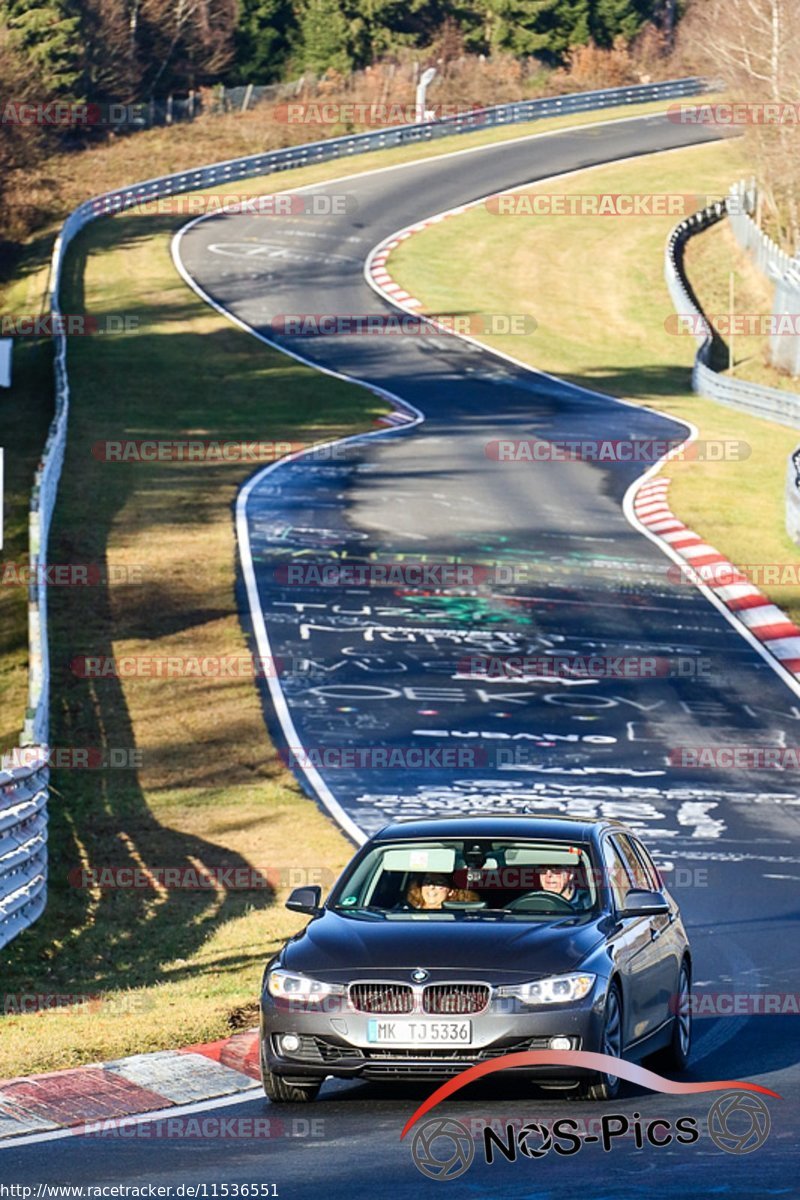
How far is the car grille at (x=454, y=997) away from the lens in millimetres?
9688

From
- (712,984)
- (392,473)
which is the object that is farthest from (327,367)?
(712,984)

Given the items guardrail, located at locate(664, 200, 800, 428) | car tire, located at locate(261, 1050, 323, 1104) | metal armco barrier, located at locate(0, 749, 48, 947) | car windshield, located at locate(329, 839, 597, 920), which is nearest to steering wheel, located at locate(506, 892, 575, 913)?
car windshield, located at locate(329, 839, 597, 920)

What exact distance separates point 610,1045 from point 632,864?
1953 millimetres

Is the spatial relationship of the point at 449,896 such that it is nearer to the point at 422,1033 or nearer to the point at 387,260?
the point at 422,1033

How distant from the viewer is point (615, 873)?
1124 centimetres

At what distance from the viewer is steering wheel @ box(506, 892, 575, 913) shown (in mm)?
10758

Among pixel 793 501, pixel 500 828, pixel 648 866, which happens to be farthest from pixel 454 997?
pixel 793 501

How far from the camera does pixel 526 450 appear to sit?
44531mm

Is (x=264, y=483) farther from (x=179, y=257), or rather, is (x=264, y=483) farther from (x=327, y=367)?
(x=179, y=257)

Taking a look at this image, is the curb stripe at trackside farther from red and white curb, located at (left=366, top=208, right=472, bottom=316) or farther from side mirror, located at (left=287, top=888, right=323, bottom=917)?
side mirror, located at (left=287, top=888, right=323, bottom=917)

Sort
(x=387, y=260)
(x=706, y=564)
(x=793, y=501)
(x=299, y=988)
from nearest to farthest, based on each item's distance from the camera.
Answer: (x=299, y=988), (x=706, y=564), (x=793, y=501), (x=387, y=260)

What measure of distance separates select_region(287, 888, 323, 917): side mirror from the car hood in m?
0.23

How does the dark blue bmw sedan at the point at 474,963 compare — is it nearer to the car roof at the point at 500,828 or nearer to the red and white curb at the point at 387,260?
the car roof at the point at 500,828

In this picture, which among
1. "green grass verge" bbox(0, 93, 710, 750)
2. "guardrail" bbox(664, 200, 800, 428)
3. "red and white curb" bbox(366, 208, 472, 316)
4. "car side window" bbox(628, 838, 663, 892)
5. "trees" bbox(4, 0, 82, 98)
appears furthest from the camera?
"trees" bbox(4, 0, 82, 98)
